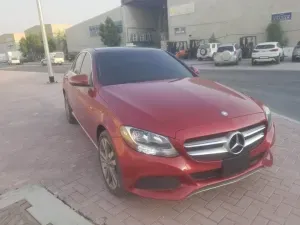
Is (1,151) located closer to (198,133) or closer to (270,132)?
(198,133)

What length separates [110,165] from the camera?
115 inches

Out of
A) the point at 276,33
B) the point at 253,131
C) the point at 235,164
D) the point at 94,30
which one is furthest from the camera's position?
the point at 94,30

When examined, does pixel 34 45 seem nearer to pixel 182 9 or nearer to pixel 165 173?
pixel 182 9

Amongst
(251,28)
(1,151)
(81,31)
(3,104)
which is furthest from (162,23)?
(1,151)

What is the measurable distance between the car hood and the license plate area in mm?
369

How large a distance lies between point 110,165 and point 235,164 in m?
1.26

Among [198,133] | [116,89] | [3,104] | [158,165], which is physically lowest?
[3,104]

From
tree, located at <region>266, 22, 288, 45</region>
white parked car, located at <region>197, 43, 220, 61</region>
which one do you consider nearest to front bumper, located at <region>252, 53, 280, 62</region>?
white parked car, located at <region>197, 43, 220, 61</region>

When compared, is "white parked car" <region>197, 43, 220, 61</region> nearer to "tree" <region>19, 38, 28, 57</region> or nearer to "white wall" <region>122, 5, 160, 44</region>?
"white wall" <region>122, 5, 160, 44</region>

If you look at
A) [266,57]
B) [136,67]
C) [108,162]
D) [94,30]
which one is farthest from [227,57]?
[94,30]

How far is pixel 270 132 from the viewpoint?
2.90 metres

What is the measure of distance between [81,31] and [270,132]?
5282 cm

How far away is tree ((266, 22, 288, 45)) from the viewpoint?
90.3 feet

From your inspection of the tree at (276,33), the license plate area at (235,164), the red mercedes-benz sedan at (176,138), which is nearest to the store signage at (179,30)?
the tree at (276,33)
